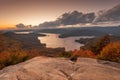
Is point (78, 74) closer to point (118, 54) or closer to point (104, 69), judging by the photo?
point (104, 69)

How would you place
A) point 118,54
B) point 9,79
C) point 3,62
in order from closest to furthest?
point 9,79, point 3,62, point 118,54

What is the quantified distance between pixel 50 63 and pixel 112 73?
5544mm

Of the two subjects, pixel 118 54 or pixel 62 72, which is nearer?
pixel 62 72

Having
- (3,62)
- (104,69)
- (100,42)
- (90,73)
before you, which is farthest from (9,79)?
(100,42)

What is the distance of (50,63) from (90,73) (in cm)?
411

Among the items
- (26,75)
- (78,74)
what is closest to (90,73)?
(78,74)

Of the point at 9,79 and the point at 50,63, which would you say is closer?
the point at 9,79

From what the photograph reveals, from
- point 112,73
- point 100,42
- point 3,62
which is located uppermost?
point 112,73

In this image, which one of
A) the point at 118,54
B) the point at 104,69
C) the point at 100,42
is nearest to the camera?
the point at 104,69

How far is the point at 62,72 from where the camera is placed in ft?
54.7

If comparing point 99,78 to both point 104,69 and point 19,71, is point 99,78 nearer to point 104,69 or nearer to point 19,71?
point 104,69

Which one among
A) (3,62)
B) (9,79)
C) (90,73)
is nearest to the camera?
(9,79)

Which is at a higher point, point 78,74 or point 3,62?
point 78,74

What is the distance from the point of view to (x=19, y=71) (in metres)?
16.2
